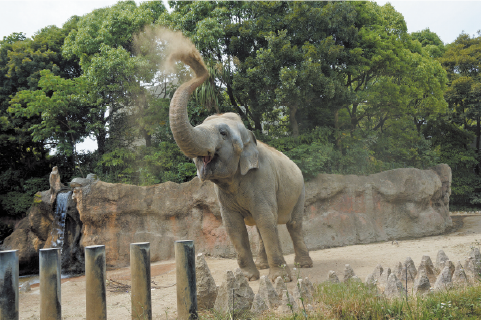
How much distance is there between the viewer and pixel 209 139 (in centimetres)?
451

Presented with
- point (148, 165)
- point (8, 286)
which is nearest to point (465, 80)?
point (148, 165)

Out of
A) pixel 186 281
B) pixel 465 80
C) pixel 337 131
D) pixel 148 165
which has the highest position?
pixel 465 80

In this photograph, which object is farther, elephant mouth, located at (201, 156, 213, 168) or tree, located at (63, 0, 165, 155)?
tree, located at (63, 0, 165, 155)

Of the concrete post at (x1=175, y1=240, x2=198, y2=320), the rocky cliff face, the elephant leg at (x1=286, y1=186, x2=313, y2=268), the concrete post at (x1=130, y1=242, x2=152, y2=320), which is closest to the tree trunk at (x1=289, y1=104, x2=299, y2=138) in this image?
the rocky cliff face

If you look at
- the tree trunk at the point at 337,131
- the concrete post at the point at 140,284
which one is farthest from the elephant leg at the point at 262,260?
the tree trunk at the point at 337,131

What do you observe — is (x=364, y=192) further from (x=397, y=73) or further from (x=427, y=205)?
(x=397, y=73)

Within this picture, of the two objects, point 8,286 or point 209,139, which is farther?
point 209,139

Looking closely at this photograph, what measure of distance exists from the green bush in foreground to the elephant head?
174 cm

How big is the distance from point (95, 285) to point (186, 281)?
2.60 feet

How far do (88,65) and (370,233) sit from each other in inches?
474

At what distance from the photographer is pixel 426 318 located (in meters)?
3.19

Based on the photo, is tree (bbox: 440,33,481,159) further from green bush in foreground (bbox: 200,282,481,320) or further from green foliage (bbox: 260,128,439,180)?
green bush in foreground (bbox: 200,282,481,320)

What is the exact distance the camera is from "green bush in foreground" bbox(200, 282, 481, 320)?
10.9 ft

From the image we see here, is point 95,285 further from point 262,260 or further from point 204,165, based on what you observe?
point 262,260
